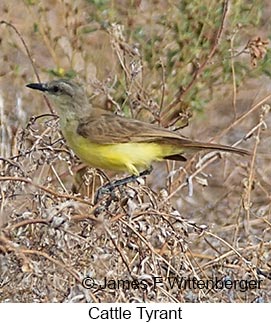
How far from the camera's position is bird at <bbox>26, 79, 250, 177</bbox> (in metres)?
2.40

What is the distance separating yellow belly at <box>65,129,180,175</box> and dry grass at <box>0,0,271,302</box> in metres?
0.04

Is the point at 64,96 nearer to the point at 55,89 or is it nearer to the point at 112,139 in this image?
the point at 55,89

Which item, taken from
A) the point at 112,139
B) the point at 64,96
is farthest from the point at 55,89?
the point at 112,139

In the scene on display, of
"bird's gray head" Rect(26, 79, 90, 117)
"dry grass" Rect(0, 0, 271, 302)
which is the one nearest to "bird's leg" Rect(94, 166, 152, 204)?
"dry grass" Rect(0, 0, 271, 302)

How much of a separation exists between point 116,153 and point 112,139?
33mm

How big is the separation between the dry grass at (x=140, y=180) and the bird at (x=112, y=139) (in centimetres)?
4

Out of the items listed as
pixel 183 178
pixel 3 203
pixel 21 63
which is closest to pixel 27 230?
pixel 3 203

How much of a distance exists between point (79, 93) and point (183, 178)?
2.42 feet

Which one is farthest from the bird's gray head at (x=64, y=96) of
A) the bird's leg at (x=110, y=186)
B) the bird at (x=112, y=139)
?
the bird's leg at (x=110, y=186)

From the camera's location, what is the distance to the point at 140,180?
2.33 meters

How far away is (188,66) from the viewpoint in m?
3.43

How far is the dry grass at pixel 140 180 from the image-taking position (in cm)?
201

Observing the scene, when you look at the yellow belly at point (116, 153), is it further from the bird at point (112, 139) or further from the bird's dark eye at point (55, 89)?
the bird's dark eye at point (55, 89)
